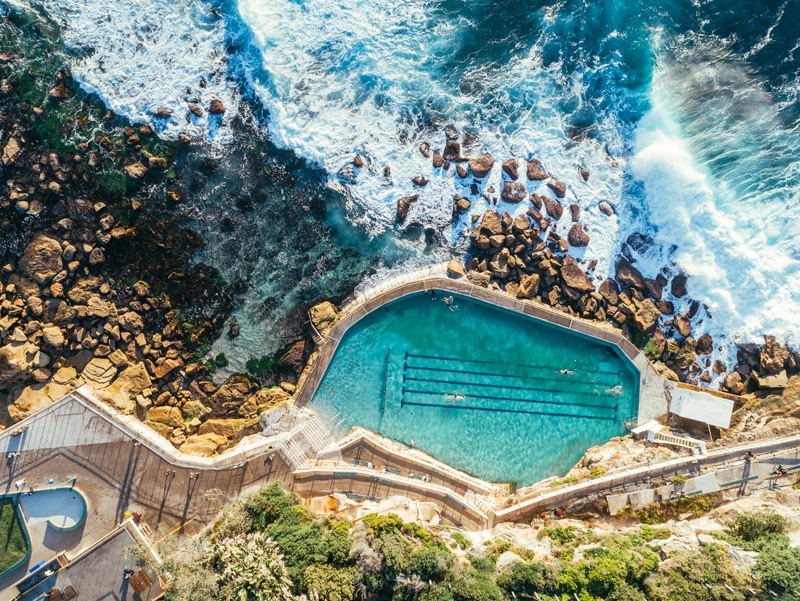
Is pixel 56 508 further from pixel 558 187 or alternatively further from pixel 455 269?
pixel 558 187

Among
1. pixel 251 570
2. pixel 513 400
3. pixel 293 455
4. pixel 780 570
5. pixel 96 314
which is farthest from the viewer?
pixel 513 400

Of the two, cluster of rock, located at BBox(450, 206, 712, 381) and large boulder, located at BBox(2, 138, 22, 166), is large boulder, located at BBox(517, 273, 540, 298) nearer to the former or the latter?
cluster of rock, located at BBox(450, 206, 712, 381)

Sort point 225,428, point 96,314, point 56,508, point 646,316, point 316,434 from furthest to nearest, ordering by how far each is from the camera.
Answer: point 646,316 → point 225,428 → point 316,434 → point 96,314 → point 56,508

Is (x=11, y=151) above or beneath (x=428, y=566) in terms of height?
above

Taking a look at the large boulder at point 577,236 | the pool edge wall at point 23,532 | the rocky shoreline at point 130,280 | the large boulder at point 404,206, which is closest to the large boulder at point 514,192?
the rocky shoreline at point 130,280

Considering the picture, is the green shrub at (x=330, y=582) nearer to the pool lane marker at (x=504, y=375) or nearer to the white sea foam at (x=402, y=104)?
the pool lane marker at (x=504, y=375)

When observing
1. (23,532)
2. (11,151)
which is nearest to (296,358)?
(23,532)

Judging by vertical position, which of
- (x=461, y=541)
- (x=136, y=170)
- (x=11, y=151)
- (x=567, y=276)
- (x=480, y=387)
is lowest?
(x=461, y=541)
